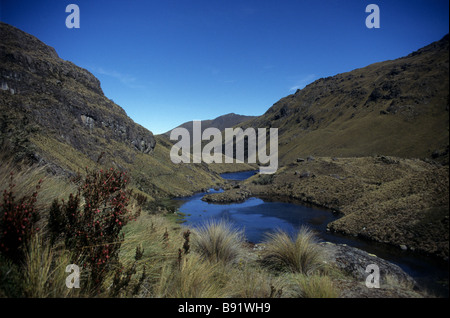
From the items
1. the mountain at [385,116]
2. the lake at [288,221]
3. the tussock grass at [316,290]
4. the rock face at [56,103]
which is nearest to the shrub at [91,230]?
the tussock grass at [316,290]

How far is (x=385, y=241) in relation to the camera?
731 inches

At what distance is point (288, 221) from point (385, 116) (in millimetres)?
76004

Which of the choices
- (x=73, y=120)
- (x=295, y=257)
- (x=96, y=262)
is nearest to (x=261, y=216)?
(x=295, y=257)

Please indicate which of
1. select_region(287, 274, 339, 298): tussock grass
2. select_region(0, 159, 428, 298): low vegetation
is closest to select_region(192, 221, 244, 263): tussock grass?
select_region(0, 159, 428, 298): low vegetation

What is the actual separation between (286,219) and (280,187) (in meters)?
20.9

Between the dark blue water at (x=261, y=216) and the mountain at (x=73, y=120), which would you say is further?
the mountain at (x=73, y=120)

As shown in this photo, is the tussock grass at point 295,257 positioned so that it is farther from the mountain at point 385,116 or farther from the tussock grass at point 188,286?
the mountain at point 385,116

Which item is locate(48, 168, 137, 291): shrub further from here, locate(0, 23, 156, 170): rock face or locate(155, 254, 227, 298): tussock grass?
locate(0, 23, 156, 170): rock face

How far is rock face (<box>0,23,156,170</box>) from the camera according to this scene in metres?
38.3

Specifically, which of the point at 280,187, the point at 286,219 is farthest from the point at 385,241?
the point at 280,187

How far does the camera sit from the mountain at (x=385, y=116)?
125 inches

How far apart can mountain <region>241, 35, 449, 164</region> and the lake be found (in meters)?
2.55

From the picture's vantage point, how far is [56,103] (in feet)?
149

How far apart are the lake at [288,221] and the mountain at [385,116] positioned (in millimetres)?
2552
